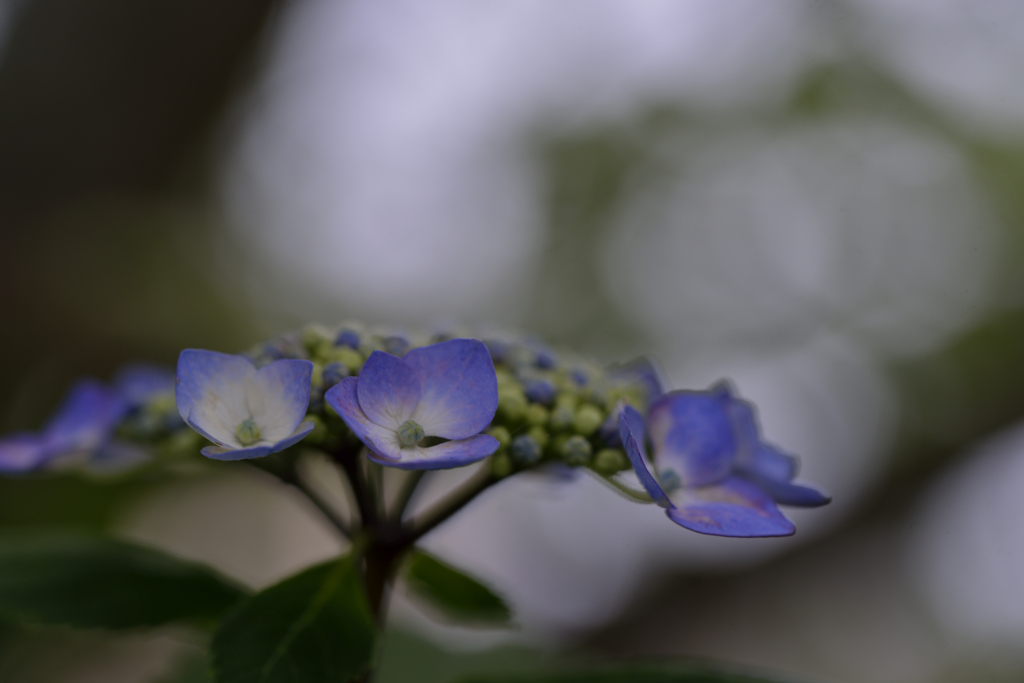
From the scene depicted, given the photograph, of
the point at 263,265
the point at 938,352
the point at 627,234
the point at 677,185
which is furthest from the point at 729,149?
the point at 263,265

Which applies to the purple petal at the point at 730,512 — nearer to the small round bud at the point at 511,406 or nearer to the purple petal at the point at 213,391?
the small round bud at the point at 511,406

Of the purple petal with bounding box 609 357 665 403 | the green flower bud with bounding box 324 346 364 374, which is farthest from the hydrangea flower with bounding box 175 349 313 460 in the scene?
the purple petal with bounding box 609 357 665 403

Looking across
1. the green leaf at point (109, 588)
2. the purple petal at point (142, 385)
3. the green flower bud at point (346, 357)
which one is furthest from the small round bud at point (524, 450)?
the purple petal at point (142, 385)

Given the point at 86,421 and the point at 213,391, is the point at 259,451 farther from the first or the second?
the point at 86,421

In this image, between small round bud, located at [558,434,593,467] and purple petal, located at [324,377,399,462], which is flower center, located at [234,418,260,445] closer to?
purple petal, located at [324,377,399,462]

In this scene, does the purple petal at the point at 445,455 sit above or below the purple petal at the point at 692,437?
below

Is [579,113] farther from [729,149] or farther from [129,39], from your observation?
[129,39]

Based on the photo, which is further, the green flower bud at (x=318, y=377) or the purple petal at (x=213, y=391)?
the green flower bud at (x=318, y=377)

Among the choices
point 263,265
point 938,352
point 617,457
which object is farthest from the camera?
point 263,265
